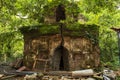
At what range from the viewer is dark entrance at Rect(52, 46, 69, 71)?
18.3m

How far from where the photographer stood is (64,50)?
1866 cm

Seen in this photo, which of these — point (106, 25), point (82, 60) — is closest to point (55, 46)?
point (82, 60)

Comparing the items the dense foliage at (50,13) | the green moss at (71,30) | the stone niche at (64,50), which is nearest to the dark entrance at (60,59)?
the stone niche at (64,50)

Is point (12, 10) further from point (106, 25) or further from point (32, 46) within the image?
point (106, 25)

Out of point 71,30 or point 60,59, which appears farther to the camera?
point 60,59

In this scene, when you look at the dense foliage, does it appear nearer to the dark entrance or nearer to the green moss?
the green moss

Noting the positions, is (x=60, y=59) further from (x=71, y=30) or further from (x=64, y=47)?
(x=71, y=30)

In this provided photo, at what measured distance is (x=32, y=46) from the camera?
61.5ft

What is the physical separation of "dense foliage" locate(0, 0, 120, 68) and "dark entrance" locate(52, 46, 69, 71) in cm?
242

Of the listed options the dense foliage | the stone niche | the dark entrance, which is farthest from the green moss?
the dark entrance

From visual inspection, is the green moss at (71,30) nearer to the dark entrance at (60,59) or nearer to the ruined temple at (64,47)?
the ruined temple at (64,47)

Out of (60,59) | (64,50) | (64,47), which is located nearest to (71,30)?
(64,47)

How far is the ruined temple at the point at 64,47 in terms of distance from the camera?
59.1 ft

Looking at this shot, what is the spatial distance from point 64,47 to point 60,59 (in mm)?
1474
